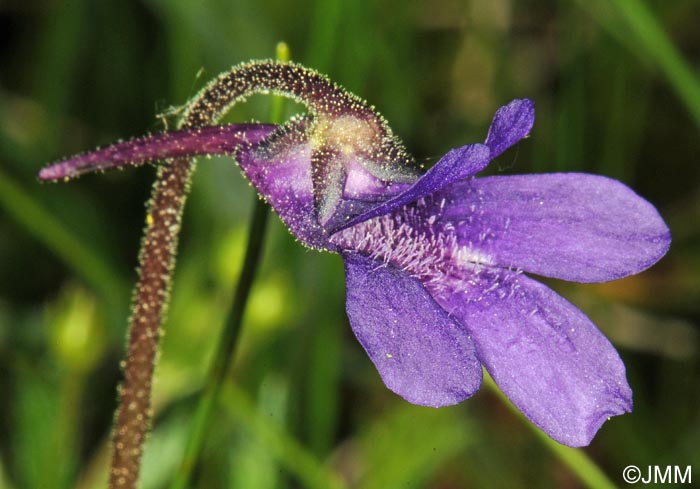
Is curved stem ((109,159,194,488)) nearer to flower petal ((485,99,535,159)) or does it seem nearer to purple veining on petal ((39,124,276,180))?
purple veining on petal ((39,124,276,180))

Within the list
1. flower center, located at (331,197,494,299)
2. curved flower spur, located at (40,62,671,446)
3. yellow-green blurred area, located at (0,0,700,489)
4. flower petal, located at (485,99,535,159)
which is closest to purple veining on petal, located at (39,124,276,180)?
curved flower spur, located at (40,62,671,446)

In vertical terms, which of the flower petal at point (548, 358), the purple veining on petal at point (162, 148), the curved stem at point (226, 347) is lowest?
the flower petal at point (548, 358)

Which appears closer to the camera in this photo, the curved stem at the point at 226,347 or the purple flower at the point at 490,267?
the purple flower at the point at 490,267

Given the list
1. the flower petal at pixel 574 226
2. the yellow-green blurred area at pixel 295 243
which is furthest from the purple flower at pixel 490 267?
the yellow-green blurred area at pixel 295 243

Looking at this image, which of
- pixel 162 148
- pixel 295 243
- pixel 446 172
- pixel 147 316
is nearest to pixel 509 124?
pixel 446 172

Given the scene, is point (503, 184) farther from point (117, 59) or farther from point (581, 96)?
point (117, 59)

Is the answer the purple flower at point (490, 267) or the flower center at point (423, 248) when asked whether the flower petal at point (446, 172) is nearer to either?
the purple flower at point (490, 267)
